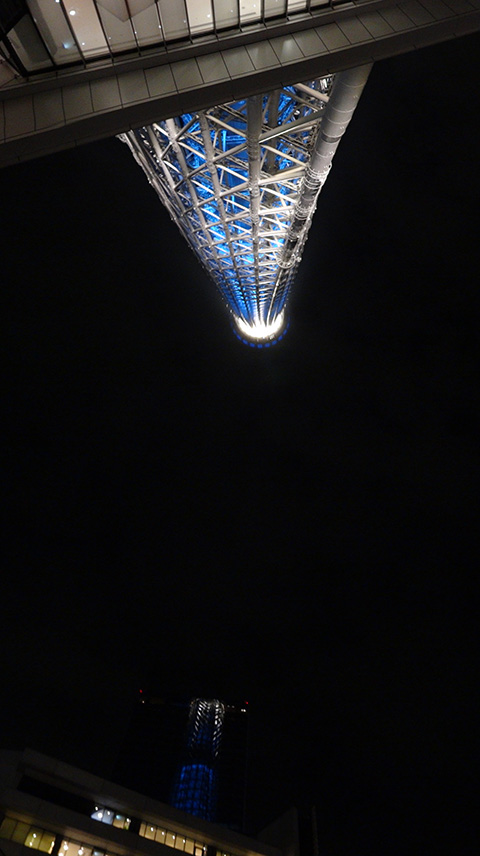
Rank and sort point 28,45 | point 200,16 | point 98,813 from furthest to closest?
1. point 98,813
2. point 200,16
3. point 28,45

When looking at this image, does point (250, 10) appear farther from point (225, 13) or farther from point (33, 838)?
point (33, 838)

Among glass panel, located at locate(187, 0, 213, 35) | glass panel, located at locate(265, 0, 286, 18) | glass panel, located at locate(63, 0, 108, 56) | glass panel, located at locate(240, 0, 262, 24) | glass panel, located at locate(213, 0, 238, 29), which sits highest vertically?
glass panel, located at locate(265, 0, 286, 18)

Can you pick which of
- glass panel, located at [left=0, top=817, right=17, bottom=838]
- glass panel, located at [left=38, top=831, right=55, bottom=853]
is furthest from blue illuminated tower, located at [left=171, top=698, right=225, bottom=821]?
glass panel, located at [left=0, top=817, right=17, bottom=838]

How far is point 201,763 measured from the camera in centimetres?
10681

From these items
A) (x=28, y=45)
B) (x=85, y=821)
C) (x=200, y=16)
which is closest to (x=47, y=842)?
(x=85, y=821)

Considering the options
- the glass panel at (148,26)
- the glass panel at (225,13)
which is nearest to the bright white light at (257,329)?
the glass panel at (225,13)

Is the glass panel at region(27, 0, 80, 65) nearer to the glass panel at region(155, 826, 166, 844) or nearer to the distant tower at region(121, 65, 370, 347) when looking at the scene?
the distant tower at region(121, 65, 370, 347)

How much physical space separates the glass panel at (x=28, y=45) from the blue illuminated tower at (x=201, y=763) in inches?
4574

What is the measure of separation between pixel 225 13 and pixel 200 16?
0.86 m

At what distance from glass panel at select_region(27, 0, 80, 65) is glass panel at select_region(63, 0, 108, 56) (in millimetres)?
215

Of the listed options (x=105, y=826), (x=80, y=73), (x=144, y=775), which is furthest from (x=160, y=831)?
(x=144, y=775)

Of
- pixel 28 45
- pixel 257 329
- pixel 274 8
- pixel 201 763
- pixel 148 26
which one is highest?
pixel 257 329

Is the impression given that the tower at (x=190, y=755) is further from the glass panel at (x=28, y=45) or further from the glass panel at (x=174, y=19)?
the glass panel at (x=174, y=19)

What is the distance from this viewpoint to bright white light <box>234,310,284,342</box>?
202 feet
